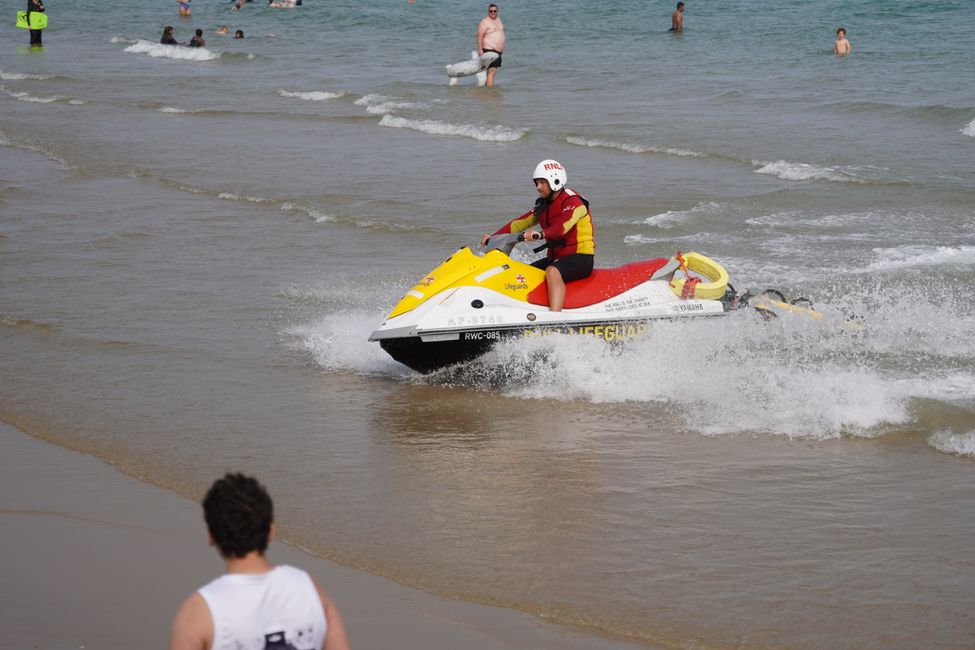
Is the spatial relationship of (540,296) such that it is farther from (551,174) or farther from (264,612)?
(264,612)

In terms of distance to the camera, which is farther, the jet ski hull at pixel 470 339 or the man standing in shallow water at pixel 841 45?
the man standing in shallow water at pixel 841 45

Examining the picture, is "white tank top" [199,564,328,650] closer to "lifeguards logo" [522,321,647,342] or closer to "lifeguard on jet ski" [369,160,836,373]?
"lifeguard on jet ski" [369,160,836,373]

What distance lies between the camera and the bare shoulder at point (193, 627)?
3.38 meters

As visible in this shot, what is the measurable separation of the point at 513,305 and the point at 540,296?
25cm

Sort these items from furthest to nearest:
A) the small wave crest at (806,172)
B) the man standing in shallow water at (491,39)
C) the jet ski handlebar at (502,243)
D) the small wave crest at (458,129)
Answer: the man standing in shallow water at (491,39) → the small wave crest at (458,129) → the small wave crest at (806,172) → the jet ski handlebar at (502,243)

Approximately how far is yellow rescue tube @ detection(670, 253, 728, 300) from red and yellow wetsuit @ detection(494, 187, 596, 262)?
2.75ft

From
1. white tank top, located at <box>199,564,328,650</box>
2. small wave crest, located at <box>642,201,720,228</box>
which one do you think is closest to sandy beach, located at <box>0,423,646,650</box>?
white tank top, located at <box>199,564,328,650</box>

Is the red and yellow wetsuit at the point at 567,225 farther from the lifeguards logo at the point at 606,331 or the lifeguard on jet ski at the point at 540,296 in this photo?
the lifeguards logo at the point at 606,331

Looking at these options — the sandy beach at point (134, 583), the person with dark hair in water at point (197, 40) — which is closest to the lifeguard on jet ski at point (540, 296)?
the sandy beach at point (134, 583)

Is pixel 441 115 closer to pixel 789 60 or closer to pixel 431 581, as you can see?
pixel 789 60

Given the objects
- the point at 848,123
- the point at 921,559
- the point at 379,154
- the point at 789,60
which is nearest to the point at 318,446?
the point at 921,559

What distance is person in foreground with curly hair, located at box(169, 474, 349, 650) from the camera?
3391mm

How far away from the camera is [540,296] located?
9.87 m

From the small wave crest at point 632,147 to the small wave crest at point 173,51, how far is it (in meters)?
17.2
